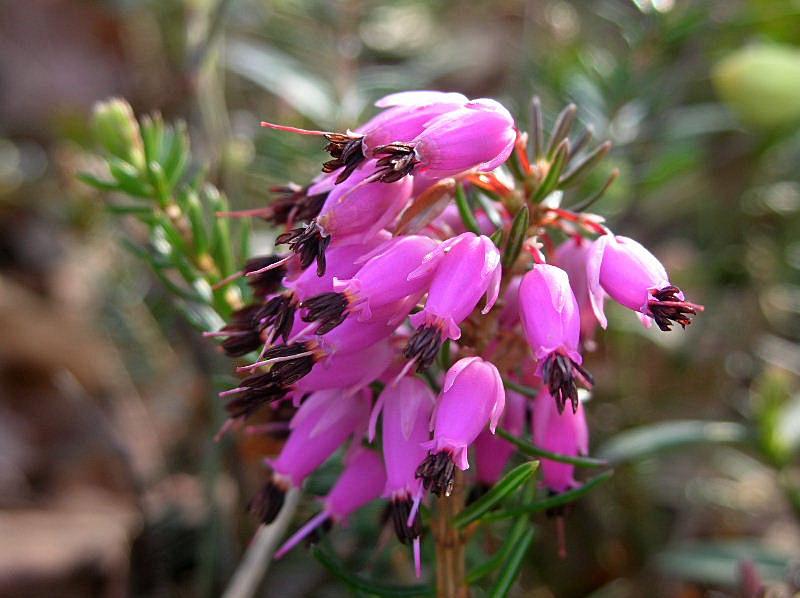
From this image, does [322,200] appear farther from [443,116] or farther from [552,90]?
[552,90]

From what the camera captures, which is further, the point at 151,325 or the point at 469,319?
the point at 151,325

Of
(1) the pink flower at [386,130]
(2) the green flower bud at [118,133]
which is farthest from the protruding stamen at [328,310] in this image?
(2) the green flower bud at [118,133]

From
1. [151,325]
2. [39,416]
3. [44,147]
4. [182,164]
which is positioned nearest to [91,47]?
Answer: [44,147]

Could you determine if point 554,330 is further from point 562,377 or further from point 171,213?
point 171,213

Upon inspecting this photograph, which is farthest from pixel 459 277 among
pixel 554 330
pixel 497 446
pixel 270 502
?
pixel 270 502

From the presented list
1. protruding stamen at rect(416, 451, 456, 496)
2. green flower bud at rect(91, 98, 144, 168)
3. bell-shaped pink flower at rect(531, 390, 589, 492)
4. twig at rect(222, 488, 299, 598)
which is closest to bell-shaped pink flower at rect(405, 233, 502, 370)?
protruding stamen at rect(416, 451, 456, 496)

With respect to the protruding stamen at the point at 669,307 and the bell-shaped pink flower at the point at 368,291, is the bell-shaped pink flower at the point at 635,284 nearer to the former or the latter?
the protruding stamen at the point at 669,307
